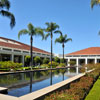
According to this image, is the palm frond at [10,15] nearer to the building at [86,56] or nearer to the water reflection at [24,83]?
the water reflection at [24,83]

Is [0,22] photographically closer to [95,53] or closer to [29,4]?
[29,4]

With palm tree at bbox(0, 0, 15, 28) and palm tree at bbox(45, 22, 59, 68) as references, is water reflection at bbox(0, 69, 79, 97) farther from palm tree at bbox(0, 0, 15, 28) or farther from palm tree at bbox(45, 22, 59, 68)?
palm tree at bbox(45, 22, 59, 68)

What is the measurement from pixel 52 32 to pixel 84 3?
634 inches

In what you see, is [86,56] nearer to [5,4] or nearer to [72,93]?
[5,4]

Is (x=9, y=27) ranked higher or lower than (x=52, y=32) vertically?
lower

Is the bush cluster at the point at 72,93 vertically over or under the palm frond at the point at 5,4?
under

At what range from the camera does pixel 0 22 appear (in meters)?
15.7

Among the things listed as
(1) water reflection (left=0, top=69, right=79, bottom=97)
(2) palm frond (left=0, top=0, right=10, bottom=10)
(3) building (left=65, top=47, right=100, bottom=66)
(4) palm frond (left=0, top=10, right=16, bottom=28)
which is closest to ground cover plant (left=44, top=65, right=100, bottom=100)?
(1) water reflection (left=0, top=69, right=79, bottom=97)

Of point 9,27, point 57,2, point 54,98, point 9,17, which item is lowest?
point 54,98

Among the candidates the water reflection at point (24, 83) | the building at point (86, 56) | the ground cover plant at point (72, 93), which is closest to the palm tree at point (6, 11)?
the water reflection at point (24, 83)

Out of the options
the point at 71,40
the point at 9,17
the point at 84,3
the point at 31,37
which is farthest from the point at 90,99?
the point at 71,40

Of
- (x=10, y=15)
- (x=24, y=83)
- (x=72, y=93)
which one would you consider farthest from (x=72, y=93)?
(x=10, y=15)

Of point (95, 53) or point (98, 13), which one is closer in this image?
point (98, 13)

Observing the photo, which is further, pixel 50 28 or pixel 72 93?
pixel 50 28
